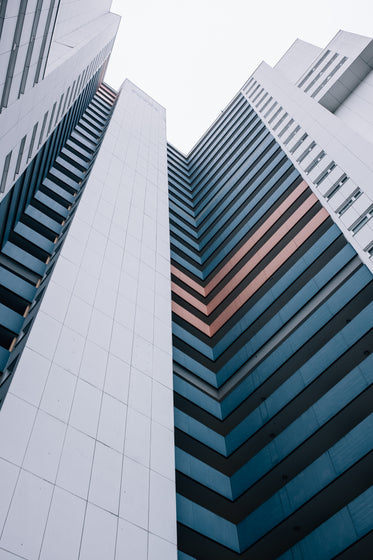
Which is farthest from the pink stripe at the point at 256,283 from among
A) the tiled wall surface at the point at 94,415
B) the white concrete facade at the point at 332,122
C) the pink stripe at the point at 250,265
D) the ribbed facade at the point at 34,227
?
the ribbed facade at the point at 34,227

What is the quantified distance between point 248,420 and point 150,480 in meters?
7.33

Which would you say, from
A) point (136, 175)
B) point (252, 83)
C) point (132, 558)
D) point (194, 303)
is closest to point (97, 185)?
point (136, 175)

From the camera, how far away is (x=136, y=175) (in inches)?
1286

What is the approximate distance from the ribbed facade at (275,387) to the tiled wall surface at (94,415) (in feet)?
9.33

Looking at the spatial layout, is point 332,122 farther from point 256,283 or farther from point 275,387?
point 275,387

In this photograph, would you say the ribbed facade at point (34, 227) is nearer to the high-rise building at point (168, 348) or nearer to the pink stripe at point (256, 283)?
the high-rise building at point (168, 348)

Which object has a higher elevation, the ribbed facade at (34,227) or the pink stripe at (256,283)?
the pink stripe at (256,283)

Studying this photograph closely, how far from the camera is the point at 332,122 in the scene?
3222cm

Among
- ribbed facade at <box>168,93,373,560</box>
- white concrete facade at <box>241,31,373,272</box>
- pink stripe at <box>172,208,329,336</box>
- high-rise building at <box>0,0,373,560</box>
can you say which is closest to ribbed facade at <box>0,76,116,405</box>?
high-rise building at <box>0,0,373,560</box>

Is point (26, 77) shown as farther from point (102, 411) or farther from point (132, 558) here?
point (132, 558)

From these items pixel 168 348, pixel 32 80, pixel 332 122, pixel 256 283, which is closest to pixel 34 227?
pixel 32 80

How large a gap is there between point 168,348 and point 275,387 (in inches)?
223

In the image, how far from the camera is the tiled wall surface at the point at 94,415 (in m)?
10.6

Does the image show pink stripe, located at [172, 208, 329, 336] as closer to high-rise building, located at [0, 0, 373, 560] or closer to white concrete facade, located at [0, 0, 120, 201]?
high-rise building, located at [0, 0, 373, 560]
